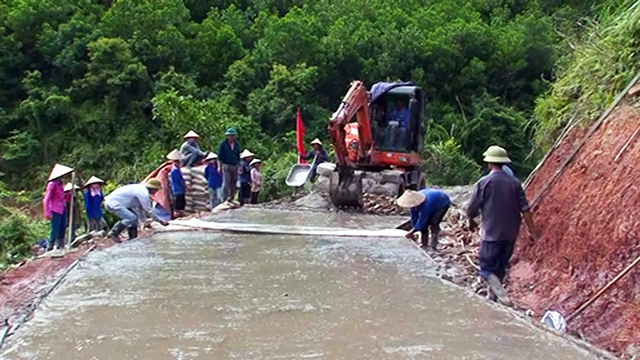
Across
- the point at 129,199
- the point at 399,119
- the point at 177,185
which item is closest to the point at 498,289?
the point at 129,199

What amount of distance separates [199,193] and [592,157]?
28.9 ft

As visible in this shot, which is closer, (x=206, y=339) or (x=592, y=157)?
(x=206, y=339)

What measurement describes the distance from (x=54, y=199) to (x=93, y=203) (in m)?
0.99

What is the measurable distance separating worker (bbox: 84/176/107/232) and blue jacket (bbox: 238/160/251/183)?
3.72 meters

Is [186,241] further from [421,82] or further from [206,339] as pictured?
[421,82]

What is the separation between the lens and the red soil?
6.48m

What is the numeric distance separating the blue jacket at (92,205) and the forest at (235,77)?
13348 mm

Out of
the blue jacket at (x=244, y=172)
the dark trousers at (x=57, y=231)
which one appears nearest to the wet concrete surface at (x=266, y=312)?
the dark trousers at (x=57, y=231)

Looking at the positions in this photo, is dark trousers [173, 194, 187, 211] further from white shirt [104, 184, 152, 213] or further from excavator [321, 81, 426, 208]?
white shirt [104, 184, 152, 213]

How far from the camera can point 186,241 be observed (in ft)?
33.2

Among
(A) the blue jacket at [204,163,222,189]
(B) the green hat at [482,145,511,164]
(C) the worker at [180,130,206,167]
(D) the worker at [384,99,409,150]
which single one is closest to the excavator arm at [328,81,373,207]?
(D) the worker at [384,99,409,150]

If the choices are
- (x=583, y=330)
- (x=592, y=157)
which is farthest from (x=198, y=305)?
(x=592, y=157)

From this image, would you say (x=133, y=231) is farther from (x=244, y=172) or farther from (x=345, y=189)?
(x=244, y=172)

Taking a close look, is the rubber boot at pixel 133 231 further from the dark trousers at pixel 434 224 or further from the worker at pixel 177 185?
the dark trousers at pixel 434 224
